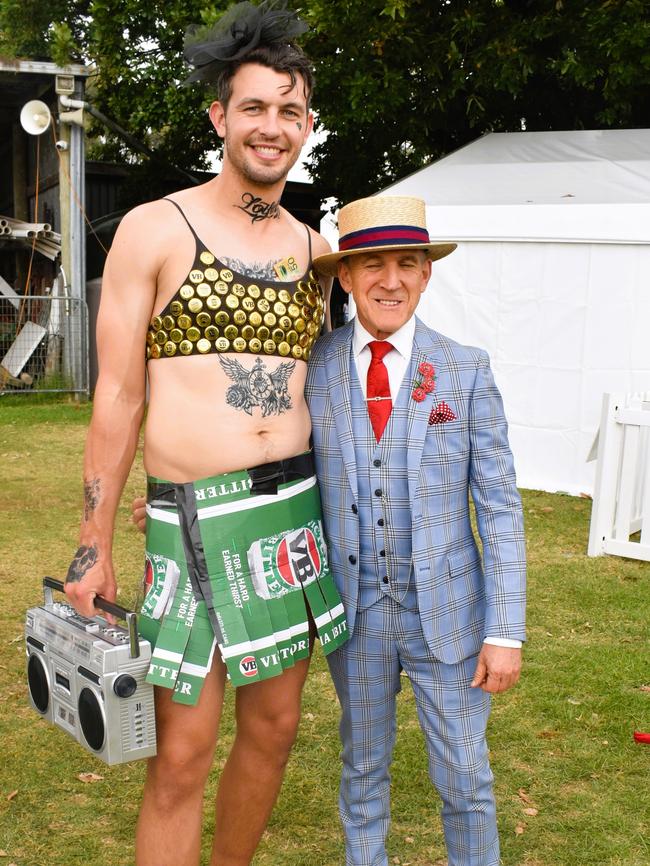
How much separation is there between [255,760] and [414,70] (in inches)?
424

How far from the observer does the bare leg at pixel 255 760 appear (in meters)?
2.53

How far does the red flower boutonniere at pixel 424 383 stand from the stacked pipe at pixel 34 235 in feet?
41.3

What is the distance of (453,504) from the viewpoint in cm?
246

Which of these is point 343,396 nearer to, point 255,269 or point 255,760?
point 255,269

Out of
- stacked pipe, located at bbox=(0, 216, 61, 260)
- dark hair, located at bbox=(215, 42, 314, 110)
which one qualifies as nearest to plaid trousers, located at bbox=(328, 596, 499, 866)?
dark hair, located at bbox=(215, 42, 314, 110)

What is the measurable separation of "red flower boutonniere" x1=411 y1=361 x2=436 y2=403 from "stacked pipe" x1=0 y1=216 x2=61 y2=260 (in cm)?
1260

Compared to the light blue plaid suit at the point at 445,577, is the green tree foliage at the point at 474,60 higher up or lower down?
higher up

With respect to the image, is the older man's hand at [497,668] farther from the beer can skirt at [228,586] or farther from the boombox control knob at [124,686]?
the boombox control knob at [124,686]

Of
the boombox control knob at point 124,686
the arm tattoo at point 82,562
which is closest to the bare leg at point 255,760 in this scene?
the boombox control knob at point 124,686

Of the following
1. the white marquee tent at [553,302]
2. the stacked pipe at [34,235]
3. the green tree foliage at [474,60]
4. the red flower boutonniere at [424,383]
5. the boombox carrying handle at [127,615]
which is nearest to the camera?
the boombox carrying handle at [127,615]

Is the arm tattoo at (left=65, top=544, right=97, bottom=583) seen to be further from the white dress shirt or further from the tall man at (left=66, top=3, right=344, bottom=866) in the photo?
the white dress shirt

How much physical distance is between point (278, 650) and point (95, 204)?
18.6 meters

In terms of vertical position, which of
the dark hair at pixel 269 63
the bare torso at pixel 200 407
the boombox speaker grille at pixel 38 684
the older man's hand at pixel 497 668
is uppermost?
the dark hair at pixel 269 63

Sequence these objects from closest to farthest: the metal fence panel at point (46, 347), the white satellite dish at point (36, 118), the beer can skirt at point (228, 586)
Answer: the beer can skirt at point (228, 586) → the white satellite dish at point (36, 118) → the metal fence panel at point (46, 347)
